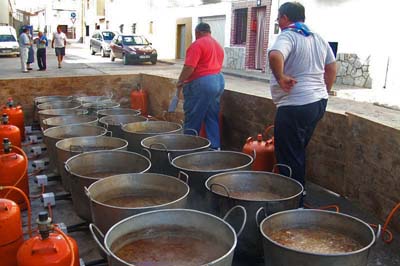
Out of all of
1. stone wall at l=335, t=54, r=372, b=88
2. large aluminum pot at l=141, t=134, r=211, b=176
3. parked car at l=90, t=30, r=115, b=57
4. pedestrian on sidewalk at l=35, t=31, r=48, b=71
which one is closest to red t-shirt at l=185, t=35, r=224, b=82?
large aluminum pot at l=141, t=134, r=211, b=176

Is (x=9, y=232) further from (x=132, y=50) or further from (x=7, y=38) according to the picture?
(x=7, y=38)

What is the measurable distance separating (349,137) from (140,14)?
81.6ft

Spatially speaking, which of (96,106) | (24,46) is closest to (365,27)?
(96,106)

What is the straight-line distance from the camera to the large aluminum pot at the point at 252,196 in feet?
8.38

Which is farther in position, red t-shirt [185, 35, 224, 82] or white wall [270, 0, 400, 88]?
white wall [270, 0, 400, 88]

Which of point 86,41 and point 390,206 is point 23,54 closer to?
point 390,206

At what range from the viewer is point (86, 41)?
45844 millimetres

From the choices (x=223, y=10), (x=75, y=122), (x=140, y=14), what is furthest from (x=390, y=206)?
(x=140, y=14)

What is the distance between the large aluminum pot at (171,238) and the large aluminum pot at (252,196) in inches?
12.6

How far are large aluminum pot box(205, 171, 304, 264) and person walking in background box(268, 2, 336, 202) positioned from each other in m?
0.48

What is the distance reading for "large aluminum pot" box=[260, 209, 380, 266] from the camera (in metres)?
2.03

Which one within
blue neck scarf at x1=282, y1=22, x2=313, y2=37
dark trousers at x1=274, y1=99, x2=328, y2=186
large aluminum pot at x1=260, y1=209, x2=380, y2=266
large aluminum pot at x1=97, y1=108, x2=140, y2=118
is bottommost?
large aluminum pot at x1=260, y1=209, x2=380, y2=266

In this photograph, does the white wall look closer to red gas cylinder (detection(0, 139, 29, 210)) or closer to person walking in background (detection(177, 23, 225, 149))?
person walking in background (detection(177, 23, 225, 149))

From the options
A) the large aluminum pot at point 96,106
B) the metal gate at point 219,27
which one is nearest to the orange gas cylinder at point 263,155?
the large aluminum pot at point 96,106
